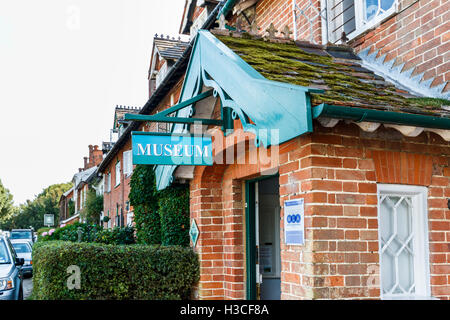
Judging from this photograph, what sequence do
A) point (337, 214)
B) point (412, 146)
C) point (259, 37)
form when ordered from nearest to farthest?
point (337, 214)
point (412, 146)
point (259, 37)

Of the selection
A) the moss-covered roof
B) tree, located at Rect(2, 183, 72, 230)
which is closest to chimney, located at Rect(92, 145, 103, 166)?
tree, located at Rect(2, 183, 72, 230)

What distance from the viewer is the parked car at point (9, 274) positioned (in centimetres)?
914

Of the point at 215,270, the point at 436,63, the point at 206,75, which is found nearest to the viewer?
the point at 436,63

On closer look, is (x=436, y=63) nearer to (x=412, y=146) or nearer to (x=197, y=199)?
(x=412, y=146)

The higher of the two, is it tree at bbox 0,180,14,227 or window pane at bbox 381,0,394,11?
window pane at bbox 381,0,394,11

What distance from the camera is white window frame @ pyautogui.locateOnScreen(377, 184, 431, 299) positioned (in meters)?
4.74

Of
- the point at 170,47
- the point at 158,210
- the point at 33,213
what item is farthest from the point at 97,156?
the point at 158,210

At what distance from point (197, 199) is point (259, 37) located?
2471mm

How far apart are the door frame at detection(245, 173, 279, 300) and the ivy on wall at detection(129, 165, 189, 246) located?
4.11ft

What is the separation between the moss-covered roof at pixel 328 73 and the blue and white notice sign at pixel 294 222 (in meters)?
1.10

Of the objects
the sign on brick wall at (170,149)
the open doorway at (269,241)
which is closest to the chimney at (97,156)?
the open doorway at (269,241)

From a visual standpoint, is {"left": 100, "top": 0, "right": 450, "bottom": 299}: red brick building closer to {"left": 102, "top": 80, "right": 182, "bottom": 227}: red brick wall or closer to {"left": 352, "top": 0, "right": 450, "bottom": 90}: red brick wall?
{"left": 352, "top": 0, "right": 450, "bottom": 90}: red brick wall
